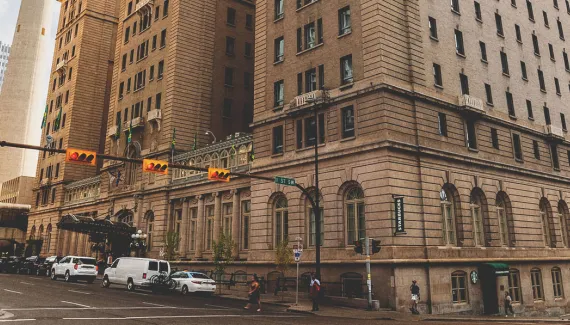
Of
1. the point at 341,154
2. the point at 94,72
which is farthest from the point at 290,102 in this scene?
the point at 94,72

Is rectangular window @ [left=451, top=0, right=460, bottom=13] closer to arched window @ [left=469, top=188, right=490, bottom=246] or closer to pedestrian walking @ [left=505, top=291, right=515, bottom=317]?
arched window @ [left=469, top=188, right=490, bottom=246]

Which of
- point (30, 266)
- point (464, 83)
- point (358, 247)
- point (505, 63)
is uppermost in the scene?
point (505, 63)

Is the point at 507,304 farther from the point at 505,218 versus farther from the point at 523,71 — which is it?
the point at 523,71

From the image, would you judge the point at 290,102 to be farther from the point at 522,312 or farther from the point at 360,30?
the point at 522,312

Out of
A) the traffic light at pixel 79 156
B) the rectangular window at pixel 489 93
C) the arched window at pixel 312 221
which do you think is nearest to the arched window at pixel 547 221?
the rectangular window at pixel 489 93

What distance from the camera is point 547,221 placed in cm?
4038

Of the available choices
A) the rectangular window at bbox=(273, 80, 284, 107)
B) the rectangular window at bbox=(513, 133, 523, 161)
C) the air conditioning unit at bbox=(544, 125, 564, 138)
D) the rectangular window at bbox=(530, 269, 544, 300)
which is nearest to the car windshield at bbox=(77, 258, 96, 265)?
the rectangular window at bbox=(273, 80, 284, 107)

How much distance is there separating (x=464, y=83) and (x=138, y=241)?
34.9 m

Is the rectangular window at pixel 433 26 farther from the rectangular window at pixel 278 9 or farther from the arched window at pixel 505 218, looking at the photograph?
the arched window at pixel 505 218

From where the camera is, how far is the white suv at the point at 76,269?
39406mm

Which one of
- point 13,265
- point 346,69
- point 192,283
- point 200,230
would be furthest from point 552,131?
point 13,265

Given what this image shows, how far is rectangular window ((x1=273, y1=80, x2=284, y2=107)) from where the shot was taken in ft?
122

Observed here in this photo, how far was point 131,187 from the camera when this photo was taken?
54438 mm

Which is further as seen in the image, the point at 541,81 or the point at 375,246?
the point at 541,81
